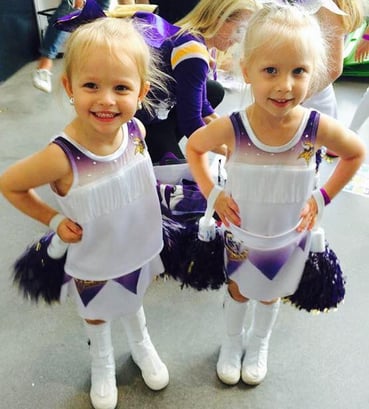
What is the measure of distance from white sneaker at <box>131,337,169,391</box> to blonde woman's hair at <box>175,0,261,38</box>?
83 centimetres

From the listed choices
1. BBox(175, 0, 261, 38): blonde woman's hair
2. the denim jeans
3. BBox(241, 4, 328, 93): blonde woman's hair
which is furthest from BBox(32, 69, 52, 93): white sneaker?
Result: BBox(241, 4, 328, 93): blonde woman's hair

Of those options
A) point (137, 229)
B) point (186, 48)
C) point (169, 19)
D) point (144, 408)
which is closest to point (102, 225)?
point (137, 229)

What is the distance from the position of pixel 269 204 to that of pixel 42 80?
2.09 metres

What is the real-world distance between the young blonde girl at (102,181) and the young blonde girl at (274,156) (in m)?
0.14

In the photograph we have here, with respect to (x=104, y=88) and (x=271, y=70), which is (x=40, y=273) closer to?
(x=104, y=88)

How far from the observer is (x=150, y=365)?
1184mm

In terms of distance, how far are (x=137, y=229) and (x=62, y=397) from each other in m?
0.52

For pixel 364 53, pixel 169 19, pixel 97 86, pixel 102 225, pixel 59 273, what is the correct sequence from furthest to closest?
1. pixel 364 53
2. pixel 169 19
3. pixel 59 273
4. pixel 102 225
5. pixel 97 86

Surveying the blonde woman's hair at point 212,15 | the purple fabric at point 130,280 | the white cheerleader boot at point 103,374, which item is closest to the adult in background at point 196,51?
the blonde woman's hair at point 212,15

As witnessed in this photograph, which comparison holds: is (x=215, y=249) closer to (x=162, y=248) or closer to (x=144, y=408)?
(x=162, y=248)

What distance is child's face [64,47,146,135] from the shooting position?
781 millimetres

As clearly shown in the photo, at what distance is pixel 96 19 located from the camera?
88 cm

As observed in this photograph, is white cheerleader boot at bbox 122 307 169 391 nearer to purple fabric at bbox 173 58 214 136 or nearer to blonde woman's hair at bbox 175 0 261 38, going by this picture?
purple fabric at bbox 173 58 214 136

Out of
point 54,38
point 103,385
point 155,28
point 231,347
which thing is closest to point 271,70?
point 155,28
